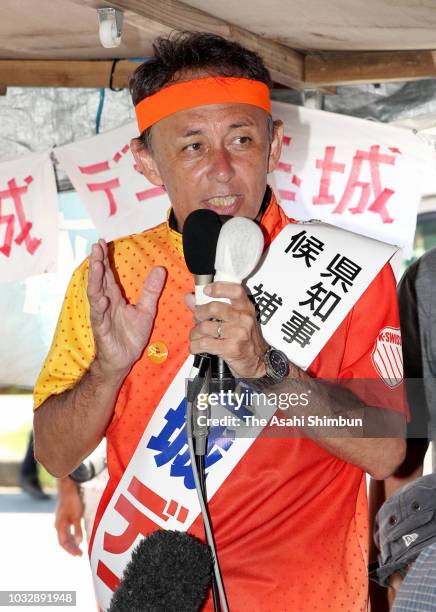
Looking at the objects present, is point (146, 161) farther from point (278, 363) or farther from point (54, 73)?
point (54, 73)

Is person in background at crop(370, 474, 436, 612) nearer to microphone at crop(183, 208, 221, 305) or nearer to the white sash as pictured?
microphone at crop(183, 208, 221, 305)

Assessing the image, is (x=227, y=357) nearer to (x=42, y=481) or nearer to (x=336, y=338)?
(x=336, y=338)

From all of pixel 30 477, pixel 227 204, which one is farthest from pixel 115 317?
pixel 30 477

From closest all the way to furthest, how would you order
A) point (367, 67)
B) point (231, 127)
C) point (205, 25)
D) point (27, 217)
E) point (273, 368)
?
point (273, 368), point (231, 127), point (205, 25), point (367, 67), point (27, 217)

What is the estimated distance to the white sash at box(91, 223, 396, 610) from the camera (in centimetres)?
211

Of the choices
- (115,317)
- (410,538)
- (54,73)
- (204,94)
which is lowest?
(410,538)

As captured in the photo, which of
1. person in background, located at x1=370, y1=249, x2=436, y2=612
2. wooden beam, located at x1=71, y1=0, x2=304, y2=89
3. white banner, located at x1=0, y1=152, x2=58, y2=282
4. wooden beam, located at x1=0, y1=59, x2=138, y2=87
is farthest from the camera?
white banner, located at x1=0, y1=152, x2=58, y2=282

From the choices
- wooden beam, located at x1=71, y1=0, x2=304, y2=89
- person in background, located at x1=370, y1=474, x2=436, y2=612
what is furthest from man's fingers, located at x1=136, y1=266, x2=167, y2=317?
wooden beam, located at x1=71, y1=0, x2=304, y2=89

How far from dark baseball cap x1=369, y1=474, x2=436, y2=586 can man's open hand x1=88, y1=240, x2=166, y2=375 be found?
0.69 m

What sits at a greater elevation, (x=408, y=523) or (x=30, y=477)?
(x=408, y=523)

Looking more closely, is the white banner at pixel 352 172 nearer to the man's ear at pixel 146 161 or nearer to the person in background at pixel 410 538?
the man's ear at pixel 146 161

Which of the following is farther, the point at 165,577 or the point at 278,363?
the point at 278,363

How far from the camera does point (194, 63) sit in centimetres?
220

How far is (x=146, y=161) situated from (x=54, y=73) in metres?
1.62
